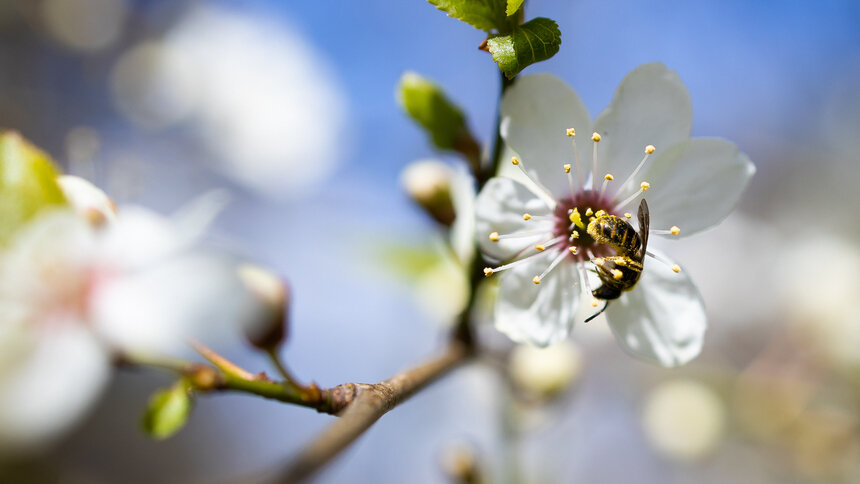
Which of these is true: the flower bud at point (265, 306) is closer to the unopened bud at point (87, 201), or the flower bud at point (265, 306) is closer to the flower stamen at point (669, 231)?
the unopened bud at point (87, 201)

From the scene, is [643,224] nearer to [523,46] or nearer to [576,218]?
[576,218]

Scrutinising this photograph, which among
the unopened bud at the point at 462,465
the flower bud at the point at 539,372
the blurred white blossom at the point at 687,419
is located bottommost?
the blurred white blossom at the point at 687,419

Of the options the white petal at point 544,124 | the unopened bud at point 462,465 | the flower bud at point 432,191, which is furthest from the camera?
the unopened bud at point 462,465

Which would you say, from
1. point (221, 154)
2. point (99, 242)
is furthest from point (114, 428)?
point (99, 242)

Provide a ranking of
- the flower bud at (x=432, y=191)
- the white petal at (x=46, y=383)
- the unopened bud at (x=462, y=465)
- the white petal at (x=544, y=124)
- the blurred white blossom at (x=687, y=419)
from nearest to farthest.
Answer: the white petal at (x=46, y=383), the white petal at (x=544, y=124), the flower bud at (x=432, y=191), the unopened bud at (x=462, y=465), the blurred white blossom at (x=687, y=419)

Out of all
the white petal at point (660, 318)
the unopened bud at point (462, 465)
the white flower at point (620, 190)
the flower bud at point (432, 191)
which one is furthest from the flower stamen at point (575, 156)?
the unopened bud at point (462, 465)
